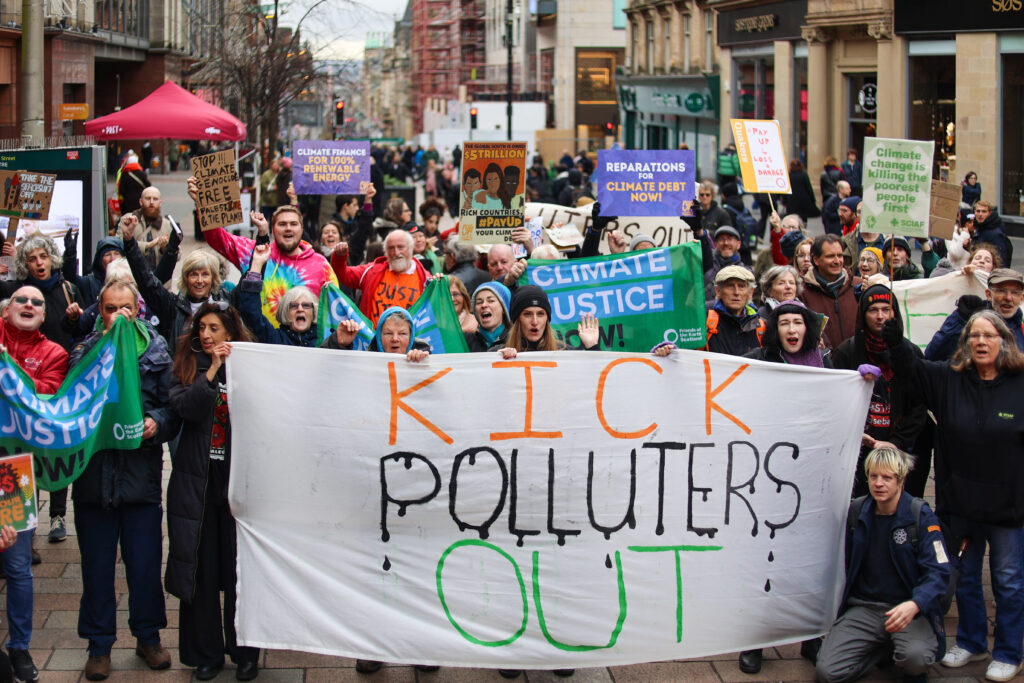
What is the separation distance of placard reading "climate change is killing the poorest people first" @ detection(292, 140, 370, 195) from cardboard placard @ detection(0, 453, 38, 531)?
7330 mm

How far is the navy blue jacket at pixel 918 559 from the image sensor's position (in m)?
5.28

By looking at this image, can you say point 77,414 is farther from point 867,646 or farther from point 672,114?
point 672,114

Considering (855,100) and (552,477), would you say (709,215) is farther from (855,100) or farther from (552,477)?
(855,100)

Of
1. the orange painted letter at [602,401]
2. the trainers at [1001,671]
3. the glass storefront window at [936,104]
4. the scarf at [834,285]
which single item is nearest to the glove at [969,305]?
the scarf at [834,285]

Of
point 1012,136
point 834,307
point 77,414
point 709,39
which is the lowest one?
point 77,414

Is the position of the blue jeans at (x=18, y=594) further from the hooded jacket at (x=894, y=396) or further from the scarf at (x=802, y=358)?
the hooded jacket at (x=894, y=396)

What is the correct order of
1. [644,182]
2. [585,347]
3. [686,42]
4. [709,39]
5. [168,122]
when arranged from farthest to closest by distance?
[686,42] < [709,39] < [168,122] < [644,182] < [585,347]

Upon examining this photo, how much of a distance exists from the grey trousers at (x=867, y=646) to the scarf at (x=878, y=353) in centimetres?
120

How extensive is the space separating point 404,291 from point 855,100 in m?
22.6

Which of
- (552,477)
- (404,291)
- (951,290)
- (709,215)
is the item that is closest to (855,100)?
(709,215)

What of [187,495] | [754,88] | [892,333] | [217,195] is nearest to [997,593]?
[892,333]

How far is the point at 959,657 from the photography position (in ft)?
18.4

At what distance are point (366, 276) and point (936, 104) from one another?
63.1ft

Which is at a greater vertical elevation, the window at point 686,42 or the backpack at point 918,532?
the window at point 686,42
